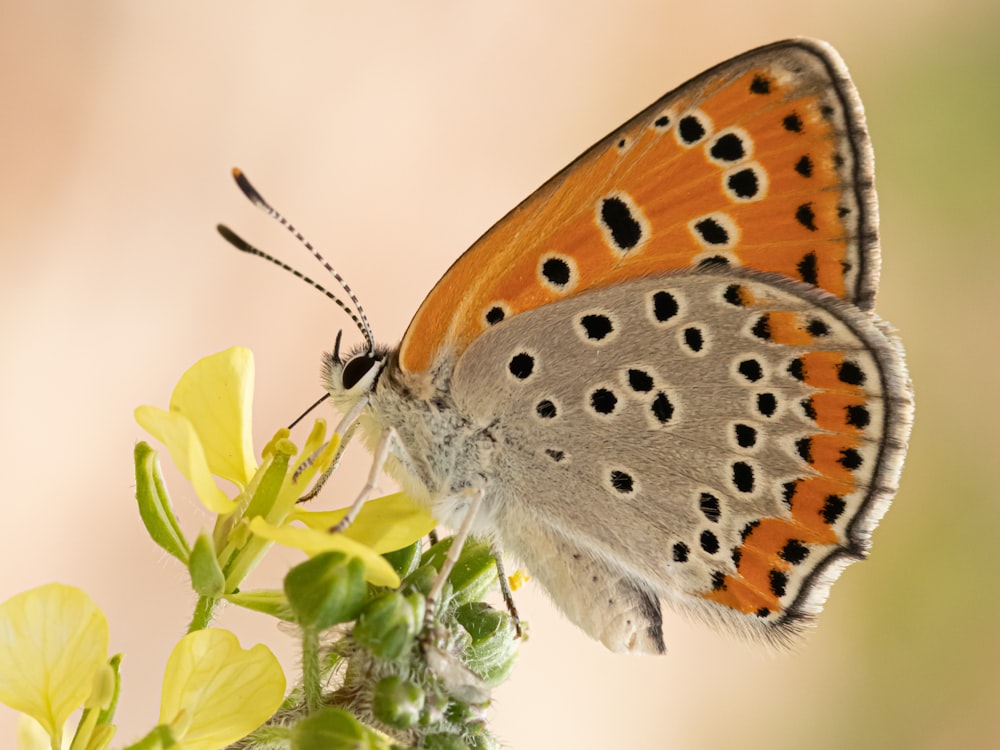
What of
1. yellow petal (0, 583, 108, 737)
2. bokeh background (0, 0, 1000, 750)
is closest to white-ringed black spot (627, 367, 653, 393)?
yellow petal (0, 583, 108, 737)

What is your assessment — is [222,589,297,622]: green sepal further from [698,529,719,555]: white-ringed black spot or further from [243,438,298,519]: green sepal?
[698,529,719,555]: white-ringed black spot

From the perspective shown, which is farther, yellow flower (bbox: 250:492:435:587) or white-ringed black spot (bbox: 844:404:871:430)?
white-ringed black spot (bbox: 844:404:871:430)

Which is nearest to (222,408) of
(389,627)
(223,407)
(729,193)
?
(223,407)

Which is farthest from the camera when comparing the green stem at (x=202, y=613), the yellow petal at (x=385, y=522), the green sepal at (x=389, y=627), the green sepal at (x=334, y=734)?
the yellow petal at (x=385, y=522)

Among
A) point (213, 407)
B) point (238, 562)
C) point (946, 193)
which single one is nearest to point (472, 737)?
point (238, 562)

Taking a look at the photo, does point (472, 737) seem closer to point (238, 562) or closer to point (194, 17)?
point (238, 562)

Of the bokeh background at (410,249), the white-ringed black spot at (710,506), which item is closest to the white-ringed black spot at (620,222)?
the white-ringed black spot at (710,506)

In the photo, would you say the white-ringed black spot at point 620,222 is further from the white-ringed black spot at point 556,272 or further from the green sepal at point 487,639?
the green sepal at point 487,639
